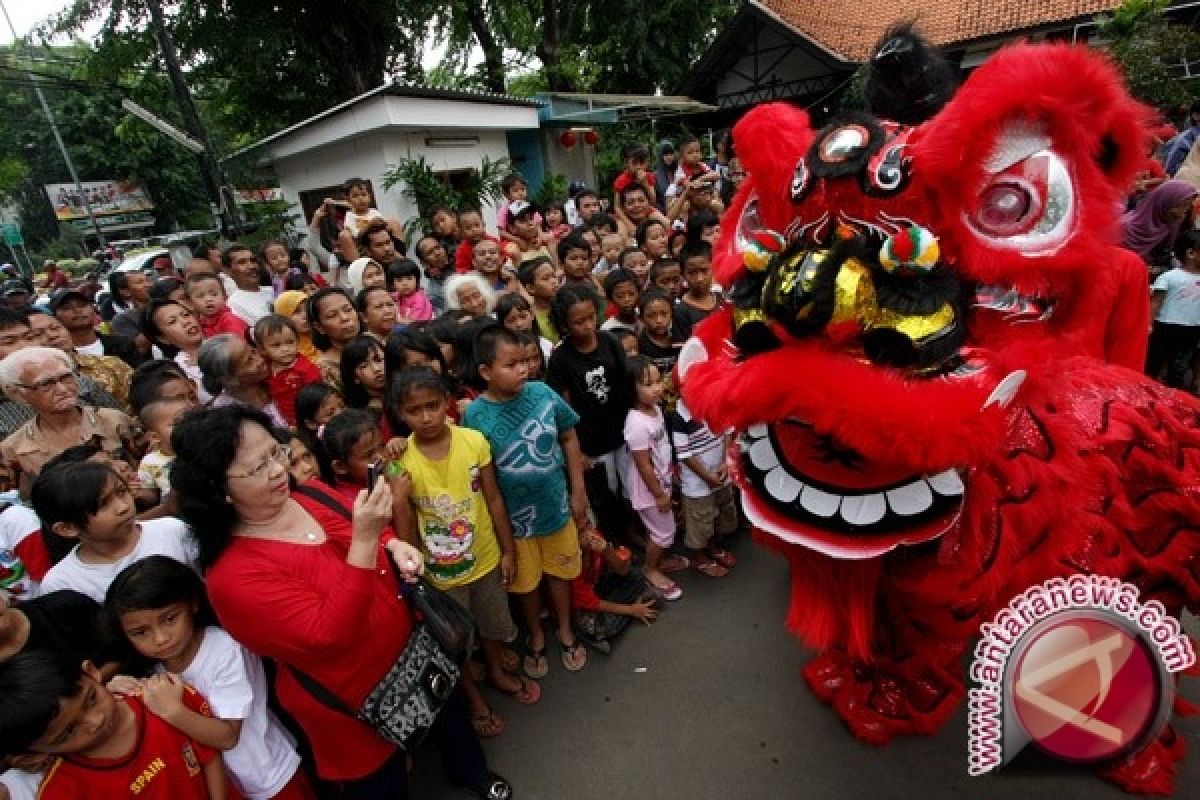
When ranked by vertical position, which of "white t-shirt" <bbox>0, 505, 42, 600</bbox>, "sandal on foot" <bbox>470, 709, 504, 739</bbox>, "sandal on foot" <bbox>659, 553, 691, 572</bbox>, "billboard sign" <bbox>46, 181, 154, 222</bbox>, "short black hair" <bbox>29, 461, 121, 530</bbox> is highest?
"billboard sign" <bbox>46, 181, 154, 222</bbox>

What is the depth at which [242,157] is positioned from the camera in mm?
10719

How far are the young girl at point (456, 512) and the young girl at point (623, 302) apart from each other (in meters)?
1.53

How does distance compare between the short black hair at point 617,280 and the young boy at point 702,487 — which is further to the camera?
the short black hair at point 617,280

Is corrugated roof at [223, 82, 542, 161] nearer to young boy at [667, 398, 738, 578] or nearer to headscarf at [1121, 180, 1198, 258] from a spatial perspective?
young boy at [667, 398, 738, 578]

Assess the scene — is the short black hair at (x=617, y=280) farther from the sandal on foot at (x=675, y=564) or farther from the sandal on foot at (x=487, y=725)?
the sandal on foot at (x=487, y=725)

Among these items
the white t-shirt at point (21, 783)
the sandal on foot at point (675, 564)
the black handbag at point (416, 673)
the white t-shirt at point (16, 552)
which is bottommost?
the sandal on foot at point (675, 564)

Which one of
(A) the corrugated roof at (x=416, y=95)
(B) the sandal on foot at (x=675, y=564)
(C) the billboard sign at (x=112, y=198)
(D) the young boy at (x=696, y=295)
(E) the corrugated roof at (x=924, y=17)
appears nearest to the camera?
(B) the sandal on foot at (x=675, y=564)

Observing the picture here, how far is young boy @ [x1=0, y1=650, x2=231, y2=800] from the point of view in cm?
129

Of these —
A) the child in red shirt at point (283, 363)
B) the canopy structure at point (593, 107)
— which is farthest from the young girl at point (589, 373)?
the canopy structure at point (593, 107)

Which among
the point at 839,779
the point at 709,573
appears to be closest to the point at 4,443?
the point at 709,573

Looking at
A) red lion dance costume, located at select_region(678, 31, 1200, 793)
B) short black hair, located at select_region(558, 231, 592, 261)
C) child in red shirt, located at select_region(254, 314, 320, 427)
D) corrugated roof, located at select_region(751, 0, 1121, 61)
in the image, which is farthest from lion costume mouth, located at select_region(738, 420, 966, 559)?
corrugated roof, located at select_region(751, 0, 1121, 61)

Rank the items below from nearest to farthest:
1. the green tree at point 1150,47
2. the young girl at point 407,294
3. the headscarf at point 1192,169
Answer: the young girl at point 407,294
the headscarf at point 1192,169
the green tree at point 1150,47

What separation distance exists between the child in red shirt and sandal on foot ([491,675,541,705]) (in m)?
1.51

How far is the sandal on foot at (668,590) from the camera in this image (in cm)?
310
